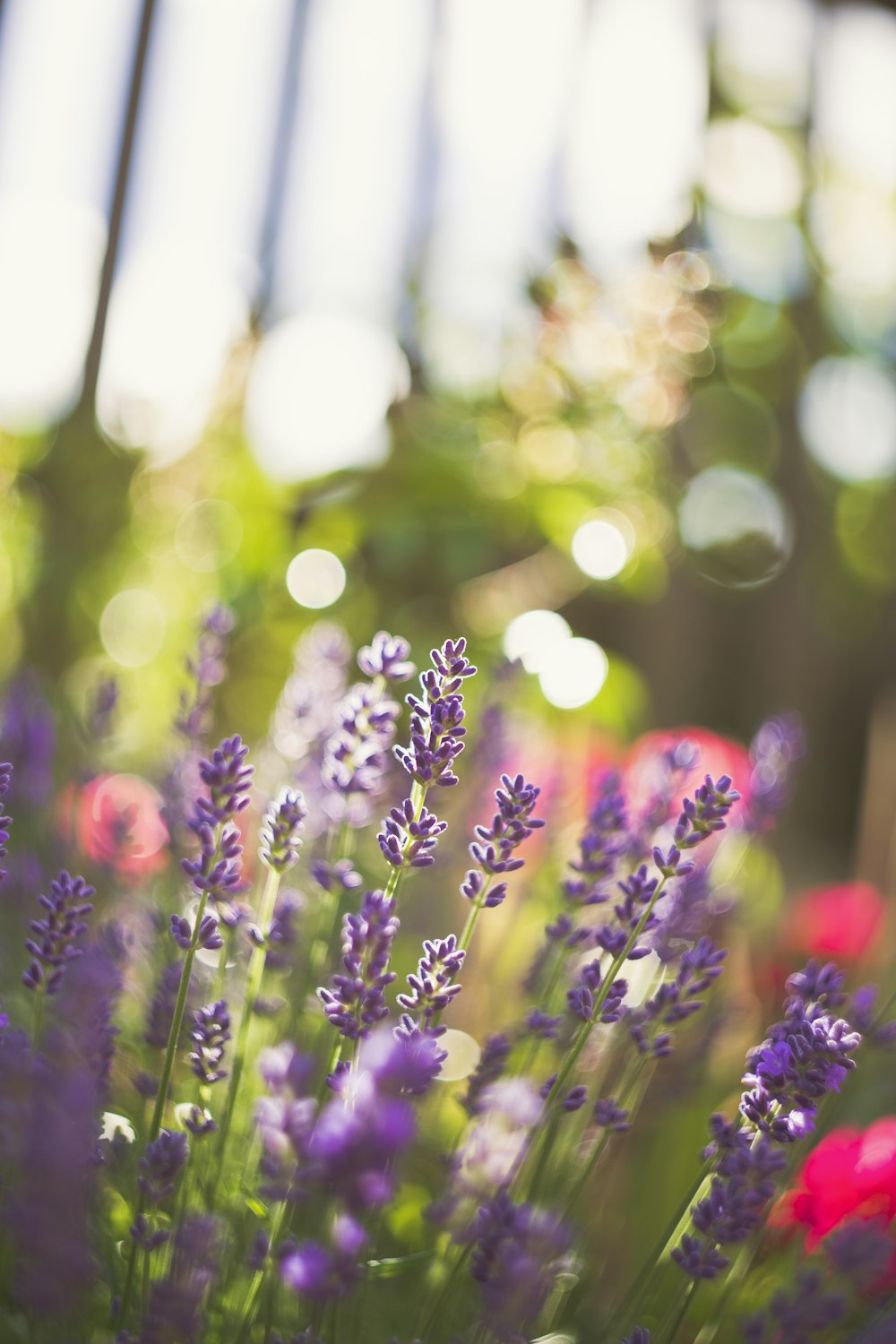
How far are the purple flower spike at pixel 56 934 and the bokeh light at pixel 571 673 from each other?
46cm

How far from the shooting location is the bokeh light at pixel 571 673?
76 centimetres

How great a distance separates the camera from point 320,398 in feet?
3.49

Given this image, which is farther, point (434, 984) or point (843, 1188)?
Answer: point (843, 1188)

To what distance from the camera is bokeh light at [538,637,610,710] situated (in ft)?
2.49

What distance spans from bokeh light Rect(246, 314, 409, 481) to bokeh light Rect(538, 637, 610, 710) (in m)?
0.31

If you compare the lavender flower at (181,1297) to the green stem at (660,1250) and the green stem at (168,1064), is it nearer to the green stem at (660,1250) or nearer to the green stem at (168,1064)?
the green stem at (168,1064)

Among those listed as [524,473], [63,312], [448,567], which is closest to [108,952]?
[448,567]

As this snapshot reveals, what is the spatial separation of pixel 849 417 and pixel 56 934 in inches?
80.9

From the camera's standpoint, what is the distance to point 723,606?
214cm

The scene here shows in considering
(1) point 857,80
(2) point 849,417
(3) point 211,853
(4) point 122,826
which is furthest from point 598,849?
(1) point 857,80

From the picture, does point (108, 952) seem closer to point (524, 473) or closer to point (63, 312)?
point (524, 473)

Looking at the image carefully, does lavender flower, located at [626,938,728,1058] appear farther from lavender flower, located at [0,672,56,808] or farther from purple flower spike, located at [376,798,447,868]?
lavender flower, located at [0,672,56,808]

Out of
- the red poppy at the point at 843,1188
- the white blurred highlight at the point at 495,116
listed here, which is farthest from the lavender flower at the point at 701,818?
the white blurred highlight at the point at 495,116

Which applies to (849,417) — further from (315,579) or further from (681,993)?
(681,993)
